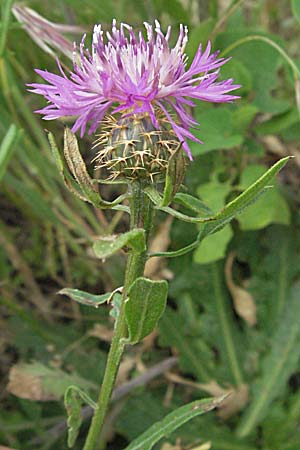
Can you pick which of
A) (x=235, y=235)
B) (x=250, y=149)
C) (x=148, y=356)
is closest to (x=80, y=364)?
(x=148, y=356)

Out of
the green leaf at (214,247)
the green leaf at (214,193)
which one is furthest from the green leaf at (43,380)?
the green leaf at (214,193)

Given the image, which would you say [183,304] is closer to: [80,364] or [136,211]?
[80,364]

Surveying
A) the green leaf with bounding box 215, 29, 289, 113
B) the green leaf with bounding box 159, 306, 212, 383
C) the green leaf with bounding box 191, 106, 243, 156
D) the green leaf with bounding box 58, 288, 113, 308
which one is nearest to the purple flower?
the green leaf with bounding box 58, 288, 113, 308

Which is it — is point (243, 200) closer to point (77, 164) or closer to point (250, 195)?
point (250, 195)

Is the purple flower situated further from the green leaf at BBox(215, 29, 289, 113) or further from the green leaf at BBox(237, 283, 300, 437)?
the green leaf at BBox(237, 283, 300, 437)

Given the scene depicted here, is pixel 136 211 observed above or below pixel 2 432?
above

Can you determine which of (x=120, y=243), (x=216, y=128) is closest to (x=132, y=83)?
(x=120, y=243)
